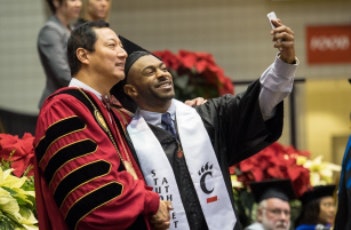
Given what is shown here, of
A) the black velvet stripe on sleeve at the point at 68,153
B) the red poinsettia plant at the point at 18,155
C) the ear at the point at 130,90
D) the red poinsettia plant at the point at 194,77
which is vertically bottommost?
the red poinsettia plant at the point at 194,77

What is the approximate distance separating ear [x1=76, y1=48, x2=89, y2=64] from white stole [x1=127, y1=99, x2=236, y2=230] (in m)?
0.52

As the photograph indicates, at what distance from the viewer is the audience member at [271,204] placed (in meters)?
8.05

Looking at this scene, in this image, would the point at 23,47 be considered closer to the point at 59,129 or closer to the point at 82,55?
the point at 82,55

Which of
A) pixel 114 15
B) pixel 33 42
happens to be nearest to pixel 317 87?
pixel 114 15

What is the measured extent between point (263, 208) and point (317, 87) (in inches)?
185

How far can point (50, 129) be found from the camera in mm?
5191

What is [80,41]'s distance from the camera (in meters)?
5.53

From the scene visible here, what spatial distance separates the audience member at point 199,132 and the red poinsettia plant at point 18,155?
0.70m

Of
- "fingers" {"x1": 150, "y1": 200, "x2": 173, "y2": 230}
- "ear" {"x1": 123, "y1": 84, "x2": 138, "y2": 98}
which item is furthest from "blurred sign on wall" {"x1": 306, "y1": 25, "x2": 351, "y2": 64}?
"fingers" {"x1": 150, "y1": 200, "x2": 173, "y2": 230}

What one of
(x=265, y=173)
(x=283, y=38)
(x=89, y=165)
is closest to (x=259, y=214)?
(x=265, y=173)

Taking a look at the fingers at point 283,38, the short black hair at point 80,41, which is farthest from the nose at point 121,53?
the fingers at point 283,38

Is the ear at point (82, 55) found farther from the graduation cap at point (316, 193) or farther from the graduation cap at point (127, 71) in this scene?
the graduation cap at point (316, 193)

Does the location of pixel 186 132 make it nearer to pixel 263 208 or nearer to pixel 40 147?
pixel 40 147

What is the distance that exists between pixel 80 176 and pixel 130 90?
3.03 ft
